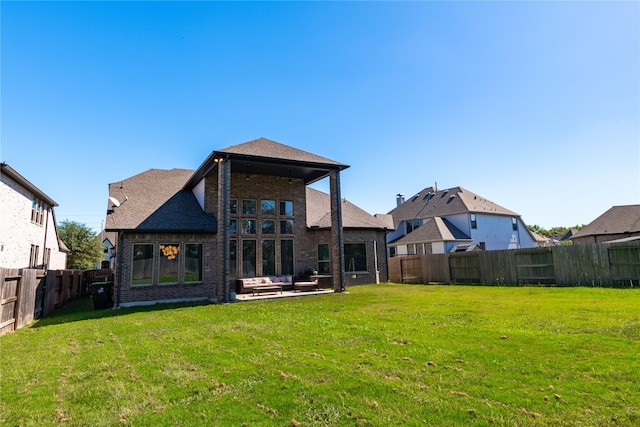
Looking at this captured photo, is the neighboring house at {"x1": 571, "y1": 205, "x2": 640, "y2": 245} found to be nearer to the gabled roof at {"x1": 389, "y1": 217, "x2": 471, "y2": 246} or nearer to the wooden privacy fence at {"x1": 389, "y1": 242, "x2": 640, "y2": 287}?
the gabled roof at {"x1": 389, "y1": 217, "x2": 471, "y2": 246}

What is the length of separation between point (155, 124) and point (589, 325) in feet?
54.4

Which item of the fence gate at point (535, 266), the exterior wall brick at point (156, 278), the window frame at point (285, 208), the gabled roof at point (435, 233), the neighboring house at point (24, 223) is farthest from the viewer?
the gabled roof at point (435, 233)

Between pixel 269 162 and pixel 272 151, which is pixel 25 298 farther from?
pixel 272 151

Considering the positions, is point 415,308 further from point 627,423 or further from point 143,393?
point 143,393

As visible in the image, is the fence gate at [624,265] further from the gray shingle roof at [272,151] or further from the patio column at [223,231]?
the patio column at [223,231]

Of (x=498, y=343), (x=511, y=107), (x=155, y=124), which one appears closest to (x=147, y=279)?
(x=155, y=124)

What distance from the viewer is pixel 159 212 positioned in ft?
48.6

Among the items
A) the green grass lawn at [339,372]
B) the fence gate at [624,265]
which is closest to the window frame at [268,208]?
the green grass lawn at [339,372]

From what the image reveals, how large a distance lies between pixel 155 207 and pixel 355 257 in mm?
10869

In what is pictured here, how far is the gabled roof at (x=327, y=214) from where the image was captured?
18828 mm

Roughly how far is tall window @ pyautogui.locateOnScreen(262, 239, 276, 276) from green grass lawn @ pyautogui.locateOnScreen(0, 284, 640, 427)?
845 centimetres

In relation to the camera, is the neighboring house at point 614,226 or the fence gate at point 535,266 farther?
the neighboring house at point 614,226

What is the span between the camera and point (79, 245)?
3303 cm

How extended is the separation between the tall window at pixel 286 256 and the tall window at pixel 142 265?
6189 millimetres
